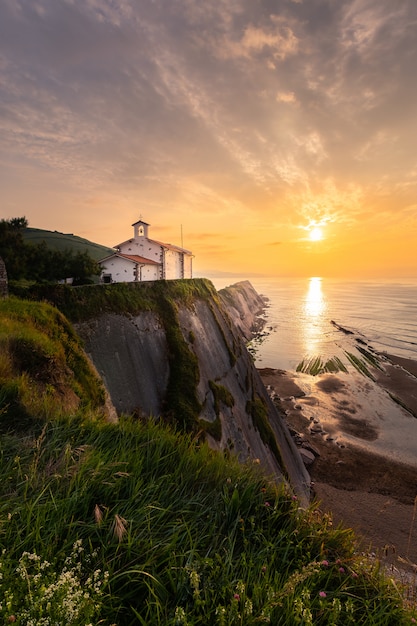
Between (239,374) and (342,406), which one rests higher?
(239,374)

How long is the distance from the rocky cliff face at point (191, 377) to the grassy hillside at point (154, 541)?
7135 mm

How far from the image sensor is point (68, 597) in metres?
2.34

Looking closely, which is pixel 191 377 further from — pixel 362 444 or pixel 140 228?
pixel 140 228

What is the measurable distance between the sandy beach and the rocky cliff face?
3.10 meters

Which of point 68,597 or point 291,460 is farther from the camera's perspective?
point 291,460

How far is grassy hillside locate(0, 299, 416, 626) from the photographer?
2590 millimetres

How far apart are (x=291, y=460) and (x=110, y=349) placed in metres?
14.4

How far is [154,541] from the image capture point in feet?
10.7

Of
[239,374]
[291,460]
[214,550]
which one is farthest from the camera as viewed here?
[239,374]

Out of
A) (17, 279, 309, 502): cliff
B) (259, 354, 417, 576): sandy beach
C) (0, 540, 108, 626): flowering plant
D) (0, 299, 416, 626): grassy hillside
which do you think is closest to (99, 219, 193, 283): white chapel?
(17, 279, 309, 502): cliff

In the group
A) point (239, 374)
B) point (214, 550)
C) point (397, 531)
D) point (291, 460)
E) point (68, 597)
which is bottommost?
point (397, 531)

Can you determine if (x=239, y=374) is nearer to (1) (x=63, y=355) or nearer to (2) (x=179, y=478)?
(1) (x=63, y=355)

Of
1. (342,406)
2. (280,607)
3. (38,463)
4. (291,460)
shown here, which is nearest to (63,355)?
(38,463)

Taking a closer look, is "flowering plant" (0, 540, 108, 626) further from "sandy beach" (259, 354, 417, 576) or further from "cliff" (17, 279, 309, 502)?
"cliff" (17, 279, 309, 502)
